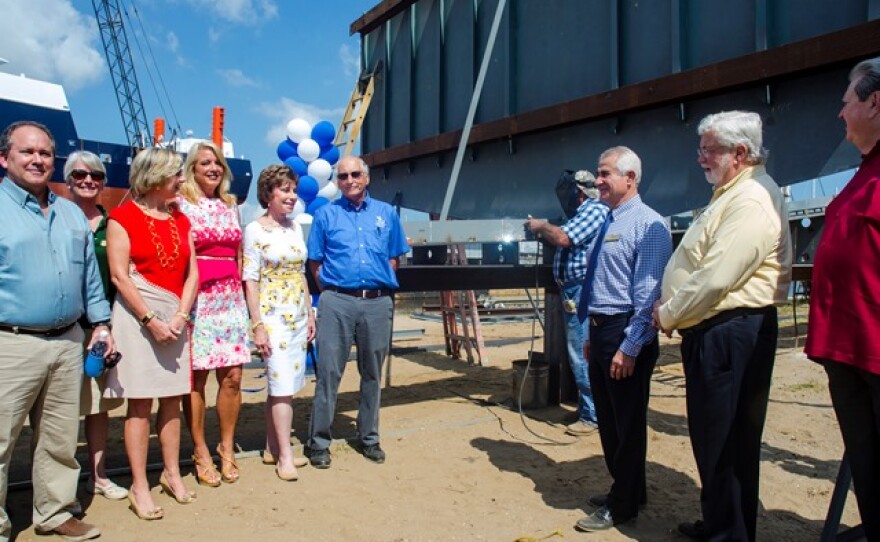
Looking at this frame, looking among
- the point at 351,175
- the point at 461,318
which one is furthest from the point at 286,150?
the point at 351,175

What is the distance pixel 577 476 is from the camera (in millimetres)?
3867

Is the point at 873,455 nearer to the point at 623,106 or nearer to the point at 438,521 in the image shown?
the point at 438,521

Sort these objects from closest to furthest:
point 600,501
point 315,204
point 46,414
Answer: point 46,414, point 600,501, point 315,204

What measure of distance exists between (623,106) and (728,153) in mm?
3609

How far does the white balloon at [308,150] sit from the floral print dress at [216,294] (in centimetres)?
467

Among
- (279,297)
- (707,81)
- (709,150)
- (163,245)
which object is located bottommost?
(279,297)

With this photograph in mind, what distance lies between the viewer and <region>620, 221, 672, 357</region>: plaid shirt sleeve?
9.64 ft

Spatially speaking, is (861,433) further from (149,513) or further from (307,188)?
(307,188)

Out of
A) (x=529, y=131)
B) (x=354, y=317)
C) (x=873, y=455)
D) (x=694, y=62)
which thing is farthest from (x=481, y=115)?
(x=873, y=455)

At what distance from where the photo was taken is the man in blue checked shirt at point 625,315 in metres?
2.98

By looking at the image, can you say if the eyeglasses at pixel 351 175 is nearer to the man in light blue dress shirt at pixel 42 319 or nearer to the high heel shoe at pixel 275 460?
the man in light blue dress shirt at pixel 42 319

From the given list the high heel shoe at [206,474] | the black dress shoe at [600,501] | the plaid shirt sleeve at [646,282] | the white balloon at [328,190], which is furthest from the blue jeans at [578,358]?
the white balloon at [328,190]

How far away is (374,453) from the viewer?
4.11 m

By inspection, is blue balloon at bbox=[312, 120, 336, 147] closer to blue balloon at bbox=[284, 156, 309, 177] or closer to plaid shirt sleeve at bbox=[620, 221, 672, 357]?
blue balloon at bbox=[284, 156, 309, 177]
